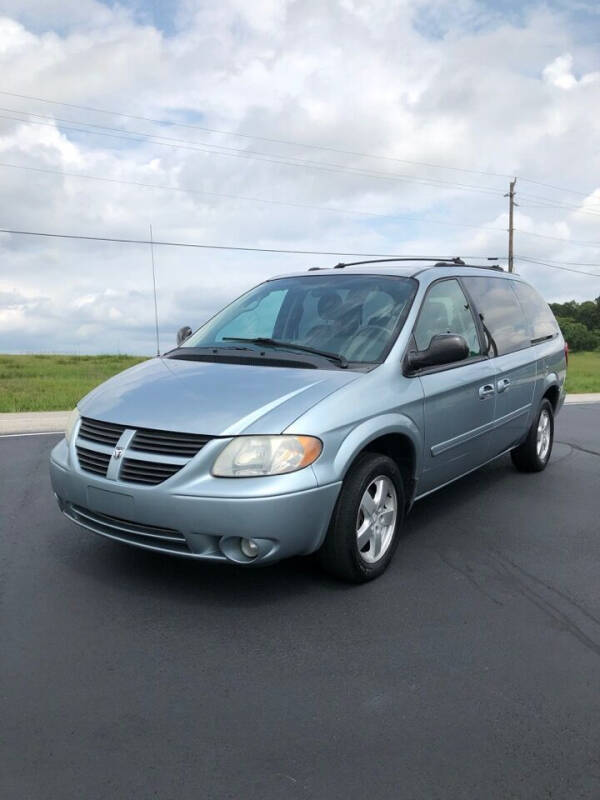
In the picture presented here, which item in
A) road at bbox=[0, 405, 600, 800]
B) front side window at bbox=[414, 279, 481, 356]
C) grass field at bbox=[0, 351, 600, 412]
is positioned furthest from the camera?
grass field at bbox=[0, 351, 600, 412]

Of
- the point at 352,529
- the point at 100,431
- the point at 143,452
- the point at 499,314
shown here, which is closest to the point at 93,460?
the point at 100,431

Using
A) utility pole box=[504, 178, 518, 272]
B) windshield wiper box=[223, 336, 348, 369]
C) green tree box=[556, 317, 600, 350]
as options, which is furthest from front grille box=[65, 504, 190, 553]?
green tree box=[556, 317, 600, 350]

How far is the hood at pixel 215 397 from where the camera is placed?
3.63 m

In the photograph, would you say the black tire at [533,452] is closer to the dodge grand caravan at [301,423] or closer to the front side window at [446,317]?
the dodge grand caravan at [301,423]

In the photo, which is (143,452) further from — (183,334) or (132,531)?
(183,334)

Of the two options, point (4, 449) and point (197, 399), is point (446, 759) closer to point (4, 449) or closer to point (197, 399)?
point (197, 399)

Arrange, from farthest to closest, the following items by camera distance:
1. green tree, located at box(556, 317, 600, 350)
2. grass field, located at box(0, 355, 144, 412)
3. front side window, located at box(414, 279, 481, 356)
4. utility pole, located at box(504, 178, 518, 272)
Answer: green tree, located at box(556, 317, 600, 350) → utility pole, located at box(504, 178, 518, 272) → grass field, located at box(0, 355, 144, 412) → front side window, located at box(414, 279, 481, 356)

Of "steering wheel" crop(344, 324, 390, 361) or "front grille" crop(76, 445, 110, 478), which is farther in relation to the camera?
"steering wheel" crop(344, 324, 390, 361)

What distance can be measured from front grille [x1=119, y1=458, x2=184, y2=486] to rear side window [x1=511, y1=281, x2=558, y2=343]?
13.3ft

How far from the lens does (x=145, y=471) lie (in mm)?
3646

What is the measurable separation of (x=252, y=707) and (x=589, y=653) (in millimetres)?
1553

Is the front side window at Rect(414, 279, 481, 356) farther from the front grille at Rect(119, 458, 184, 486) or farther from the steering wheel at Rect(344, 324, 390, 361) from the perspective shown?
the front grille at Rect(119, 458, 184, 486)

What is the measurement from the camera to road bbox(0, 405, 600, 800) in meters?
2.45

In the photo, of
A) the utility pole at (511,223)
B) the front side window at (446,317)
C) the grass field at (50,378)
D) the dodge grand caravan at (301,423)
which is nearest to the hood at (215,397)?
the dodge grand caravan at (301,423)
